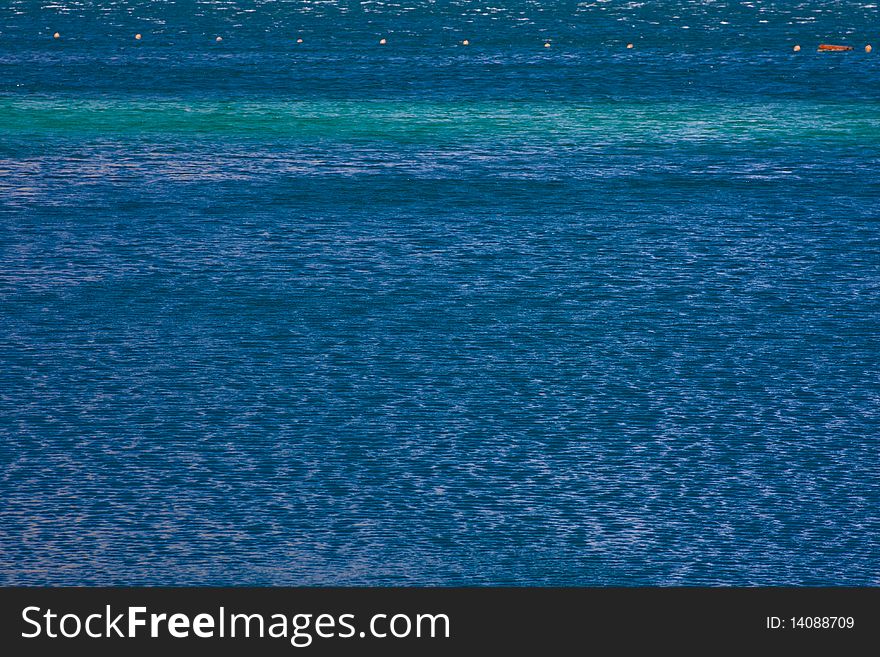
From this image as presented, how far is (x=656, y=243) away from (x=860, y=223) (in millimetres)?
Result: 2008

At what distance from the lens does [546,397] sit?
895cm

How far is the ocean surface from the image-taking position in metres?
7.27

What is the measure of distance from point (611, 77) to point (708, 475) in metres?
15.3

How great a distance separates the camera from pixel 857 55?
24.8 m

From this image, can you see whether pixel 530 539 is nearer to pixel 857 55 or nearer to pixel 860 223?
pixel 860 223

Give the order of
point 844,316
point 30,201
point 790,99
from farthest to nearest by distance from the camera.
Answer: point 790,99 → point 30,201 → point 844,316

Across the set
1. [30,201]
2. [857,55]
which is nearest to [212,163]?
[30,201]

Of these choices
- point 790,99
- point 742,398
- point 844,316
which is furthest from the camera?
point 790,99

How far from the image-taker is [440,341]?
9922 millimetres

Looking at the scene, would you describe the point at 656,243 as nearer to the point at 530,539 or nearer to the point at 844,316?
the point at 844,316

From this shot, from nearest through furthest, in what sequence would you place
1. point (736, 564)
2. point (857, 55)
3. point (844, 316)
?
point (736, 564) < point (844, 316) < point (857, 55)

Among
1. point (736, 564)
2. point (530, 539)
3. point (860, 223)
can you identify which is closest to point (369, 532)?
point (530, 539)

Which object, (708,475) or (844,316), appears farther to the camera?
(844,316)

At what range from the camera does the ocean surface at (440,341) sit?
7.27m
